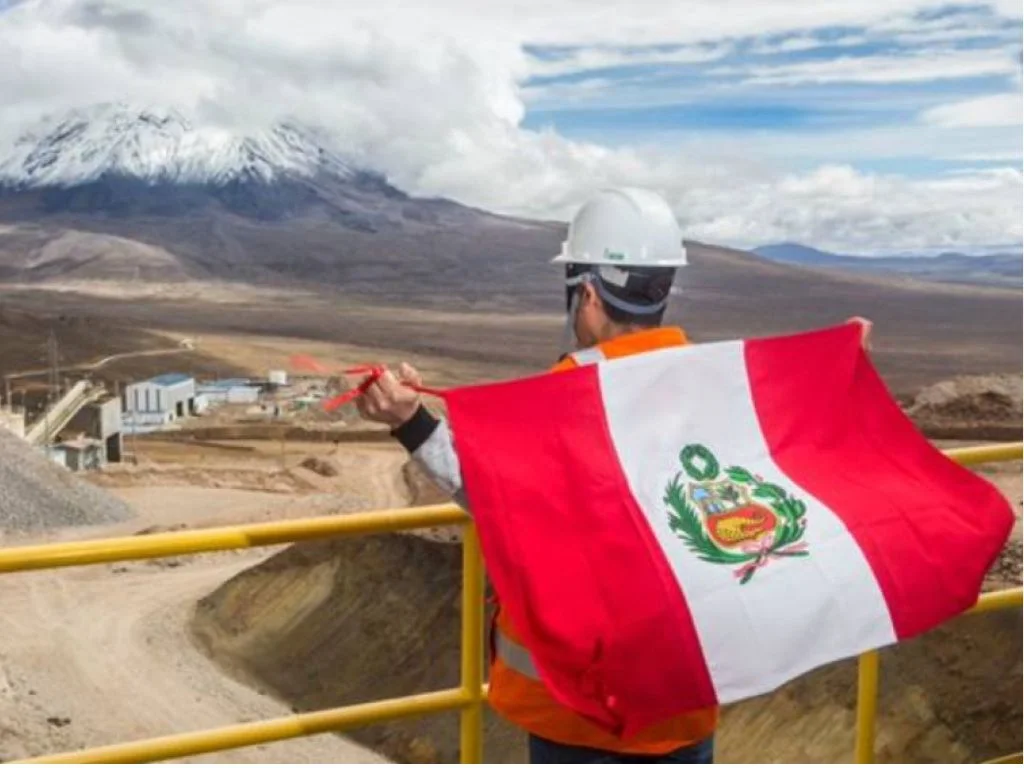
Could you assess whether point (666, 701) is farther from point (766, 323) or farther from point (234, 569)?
point (766, 323)

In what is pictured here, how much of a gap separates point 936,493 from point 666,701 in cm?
86

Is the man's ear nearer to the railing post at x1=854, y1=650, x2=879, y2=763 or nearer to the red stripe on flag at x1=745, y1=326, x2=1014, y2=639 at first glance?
the red stripe on flag at x1=745, y1=326, x2=1014, y2=639

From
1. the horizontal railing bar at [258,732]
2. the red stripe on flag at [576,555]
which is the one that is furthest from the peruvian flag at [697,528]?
the horizontal railing bar at [258,732]

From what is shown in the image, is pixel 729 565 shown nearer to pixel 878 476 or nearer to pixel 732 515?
pixel 732 515

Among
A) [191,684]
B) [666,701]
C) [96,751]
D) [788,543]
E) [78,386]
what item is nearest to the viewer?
[666,701]

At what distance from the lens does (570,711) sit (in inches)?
103

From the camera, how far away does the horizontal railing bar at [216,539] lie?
9.16ft

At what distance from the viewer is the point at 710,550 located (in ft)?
8.63

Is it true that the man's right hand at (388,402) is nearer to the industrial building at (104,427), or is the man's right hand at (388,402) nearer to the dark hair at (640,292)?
the dark hair at (640,292)

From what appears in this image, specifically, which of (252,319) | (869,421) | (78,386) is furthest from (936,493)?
(252,319)

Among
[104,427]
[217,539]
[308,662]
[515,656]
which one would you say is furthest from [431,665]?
[104,427]

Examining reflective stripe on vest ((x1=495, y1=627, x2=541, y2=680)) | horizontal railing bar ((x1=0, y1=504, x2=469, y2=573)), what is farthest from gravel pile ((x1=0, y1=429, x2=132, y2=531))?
reflective stripe on vest ((x1=495, y1=627, x2=541, y2=680))

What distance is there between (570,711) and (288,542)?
0.80 m

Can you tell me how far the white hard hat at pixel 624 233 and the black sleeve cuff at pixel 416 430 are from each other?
0.43 metres
